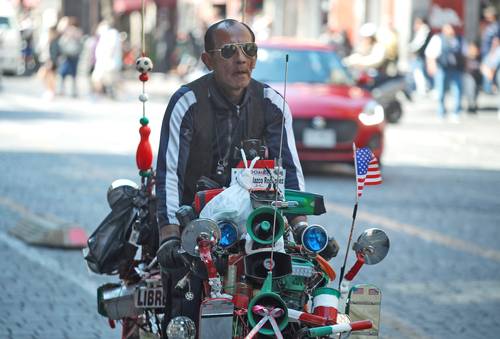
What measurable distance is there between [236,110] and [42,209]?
23.5 feet

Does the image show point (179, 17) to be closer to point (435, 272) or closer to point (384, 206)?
point (384, 206)

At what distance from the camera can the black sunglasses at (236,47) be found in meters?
5.24

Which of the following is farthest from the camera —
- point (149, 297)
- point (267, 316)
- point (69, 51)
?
point (69, 51)

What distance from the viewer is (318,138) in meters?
16.0

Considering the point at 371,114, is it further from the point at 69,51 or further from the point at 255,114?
the point at 69,51

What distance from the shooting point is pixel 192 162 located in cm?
546

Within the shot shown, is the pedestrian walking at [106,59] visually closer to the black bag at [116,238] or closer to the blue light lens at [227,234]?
the black bag at [116,238]

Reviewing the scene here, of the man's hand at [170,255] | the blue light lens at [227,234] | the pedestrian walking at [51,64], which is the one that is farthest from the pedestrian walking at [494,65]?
the blue light lens at [227,234]

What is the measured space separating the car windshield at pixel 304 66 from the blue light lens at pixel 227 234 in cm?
1169

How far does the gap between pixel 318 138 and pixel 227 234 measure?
441 inches

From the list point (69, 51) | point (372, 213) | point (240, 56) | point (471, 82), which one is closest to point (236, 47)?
point (240, 56)

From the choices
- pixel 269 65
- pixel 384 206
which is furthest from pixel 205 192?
pixel 269 65

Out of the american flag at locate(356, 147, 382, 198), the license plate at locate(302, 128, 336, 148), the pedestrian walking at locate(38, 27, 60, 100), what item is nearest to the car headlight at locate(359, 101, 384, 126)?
the license plate at locate(302, 128, 336, 148)

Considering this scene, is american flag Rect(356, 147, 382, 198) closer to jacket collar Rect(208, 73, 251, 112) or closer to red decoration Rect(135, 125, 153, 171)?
jacket collar Rect(208, 73, 251, 112)
